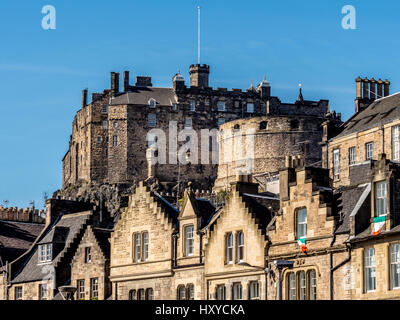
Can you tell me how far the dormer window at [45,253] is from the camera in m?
66.3

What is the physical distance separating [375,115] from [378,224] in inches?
1350

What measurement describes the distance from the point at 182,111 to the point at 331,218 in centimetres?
11263

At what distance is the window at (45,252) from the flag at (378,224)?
25652 mm

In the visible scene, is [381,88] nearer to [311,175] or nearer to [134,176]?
[311,175]

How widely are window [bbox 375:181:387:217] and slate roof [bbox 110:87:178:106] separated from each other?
112858 mm

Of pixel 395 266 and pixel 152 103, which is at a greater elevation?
pixel 152 103

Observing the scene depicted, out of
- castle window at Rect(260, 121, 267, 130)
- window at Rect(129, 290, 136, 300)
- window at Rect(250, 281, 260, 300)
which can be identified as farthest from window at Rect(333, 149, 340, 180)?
castle window at Rect(260, 121, 267, 130)

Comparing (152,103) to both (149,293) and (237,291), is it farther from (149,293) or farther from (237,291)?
(237,291)

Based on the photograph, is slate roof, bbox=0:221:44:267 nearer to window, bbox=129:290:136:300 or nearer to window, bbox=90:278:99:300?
window, bbox=90:278:99:300

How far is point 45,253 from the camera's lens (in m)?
66.6

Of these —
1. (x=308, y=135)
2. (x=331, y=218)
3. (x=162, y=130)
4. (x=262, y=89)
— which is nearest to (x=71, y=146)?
(x=162, y=130)

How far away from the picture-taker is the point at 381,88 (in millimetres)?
84250

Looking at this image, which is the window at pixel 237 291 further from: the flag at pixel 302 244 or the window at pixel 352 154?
the window at pixel 352 154

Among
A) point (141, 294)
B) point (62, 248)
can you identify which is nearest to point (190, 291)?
point (141, 294)
